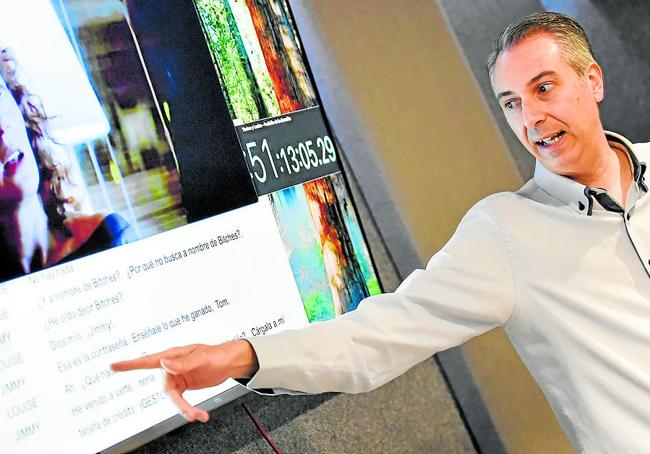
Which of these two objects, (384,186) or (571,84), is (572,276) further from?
(384,186)

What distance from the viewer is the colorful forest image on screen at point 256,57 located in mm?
1602

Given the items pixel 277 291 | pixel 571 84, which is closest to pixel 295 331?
pixel 277 291

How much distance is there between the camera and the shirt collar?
4.51 ft

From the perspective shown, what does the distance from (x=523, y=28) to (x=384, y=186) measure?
2.06 feet

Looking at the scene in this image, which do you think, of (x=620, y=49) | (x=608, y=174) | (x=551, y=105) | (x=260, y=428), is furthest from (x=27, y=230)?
(x=620, y=49)

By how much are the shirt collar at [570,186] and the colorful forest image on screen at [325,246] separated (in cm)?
47

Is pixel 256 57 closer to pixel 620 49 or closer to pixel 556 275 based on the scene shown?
pixel 556 275

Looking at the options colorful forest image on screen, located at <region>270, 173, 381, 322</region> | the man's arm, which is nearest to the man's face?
colorful forest image on screen, located at <region>270, 173, 381, 322</region>

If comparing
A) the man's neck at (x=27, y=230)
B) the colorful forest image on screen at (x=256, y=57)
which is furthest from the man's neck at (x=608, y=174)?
the man's neck at (x=27, y=230)

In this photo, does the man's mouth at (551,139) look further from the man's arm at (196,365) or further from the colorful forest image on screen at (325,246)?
the man's arm at (196,365)

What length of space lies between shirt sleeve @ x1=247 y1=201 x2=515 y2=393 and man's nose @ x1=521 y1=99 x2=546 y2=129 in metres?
0.19

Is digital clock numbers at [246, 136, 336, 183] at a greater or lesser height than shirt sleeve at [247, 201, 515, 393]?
greater

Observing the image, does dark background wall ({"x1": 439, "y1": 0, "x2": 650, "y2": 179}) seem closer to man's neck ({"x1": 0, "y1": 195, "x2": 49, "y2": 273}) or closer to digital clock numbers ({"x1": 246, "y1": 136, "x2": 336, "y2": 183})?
digital clock numbers ({"x1": 246, "y1": 136, "x2": 336, "y2": 183})

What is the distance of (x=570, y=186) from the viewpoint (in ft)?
4.55
